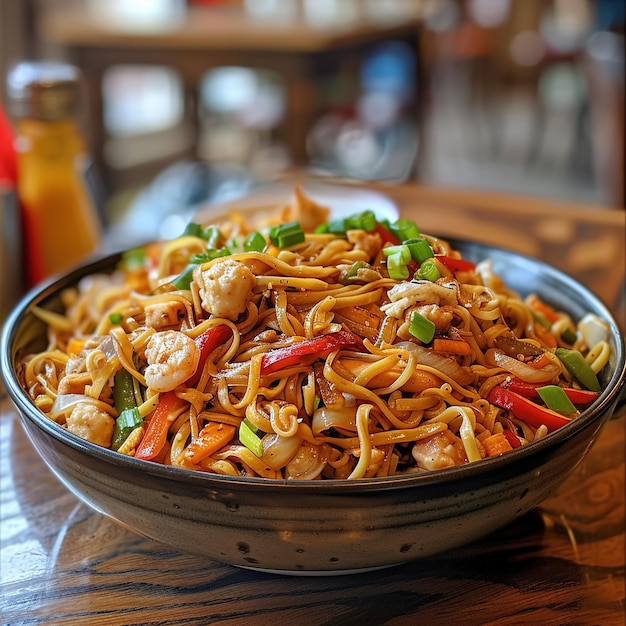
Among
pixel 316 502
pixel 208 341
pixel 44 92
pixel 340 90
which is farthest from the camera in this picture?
pixel 340 90

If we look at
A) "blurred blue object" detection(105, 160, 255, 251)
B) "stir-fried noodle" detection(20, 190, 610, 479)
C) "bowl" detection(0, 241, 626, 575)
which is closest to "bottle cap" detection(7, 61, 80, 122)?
"stir-fried noodle" detection(20, 190, 610, 479)

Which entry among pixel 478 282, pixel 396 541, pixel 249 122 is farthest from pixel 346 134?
pixel 396 541

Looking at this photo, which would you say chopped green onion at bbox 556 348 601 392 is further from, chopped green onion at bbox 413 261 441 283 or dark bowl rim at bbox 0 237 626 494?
chopped green onion at bbox 413 261 441 283

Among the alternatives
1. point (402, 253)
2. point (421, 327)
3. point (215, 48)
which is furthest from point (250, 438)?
point (215, 48)

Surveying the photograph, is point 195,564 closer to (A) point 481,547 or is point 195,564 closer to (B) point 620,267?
(A) point 481,547

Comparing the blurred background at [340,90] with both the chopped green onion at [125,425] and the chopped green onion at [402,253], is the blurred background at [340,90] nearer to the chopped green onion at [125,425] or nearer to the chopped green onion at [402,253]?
the chopped green onion at [402,253]

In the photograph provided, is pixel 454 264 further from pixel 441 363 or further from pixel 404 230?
pixel 441 363
